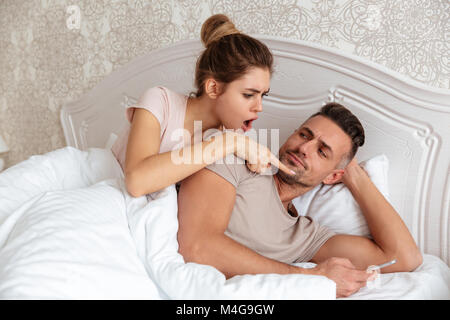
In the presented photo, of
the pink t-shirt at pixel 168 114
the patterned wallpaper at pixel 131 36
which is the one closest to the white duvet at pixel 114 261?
the pink t-shirt at pixel 168 114

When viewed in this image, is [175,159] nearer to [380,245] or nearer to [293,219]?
[293,219]

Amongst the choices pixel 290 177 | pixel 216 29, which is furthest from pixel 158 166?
pixel 216 29

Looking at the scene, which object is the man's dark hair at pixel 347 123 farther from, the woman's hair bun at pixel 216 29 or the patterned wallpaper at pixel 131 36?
the woman's hair bun at pixel 216 29

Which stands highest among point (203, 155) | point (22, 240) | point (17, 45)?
point (17, 45)

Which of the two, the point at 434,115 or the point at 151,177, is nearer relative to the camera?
the point at 151,177

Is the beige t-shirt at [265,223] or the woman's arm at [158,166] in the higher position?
the woman's arm at [158,166]

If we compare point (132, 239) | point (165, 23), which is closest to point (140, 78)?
point (165, 23)

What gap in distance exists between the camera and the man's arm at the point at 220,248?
1.16m

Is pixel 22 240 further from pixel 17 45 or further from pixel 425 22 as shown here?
pixel 17 45

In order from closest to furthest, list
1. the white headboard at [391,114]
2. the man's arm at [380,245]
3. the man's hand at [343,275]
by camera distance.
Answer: the man's hand at [343,275] → the man's arm at [380,245] → the white headboard at [391,114]

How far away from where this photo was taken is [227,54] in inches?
55.9

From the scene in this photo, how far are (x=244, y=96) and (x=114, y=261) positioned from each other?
73 centimetres

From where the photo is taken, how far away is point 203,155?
122cm
